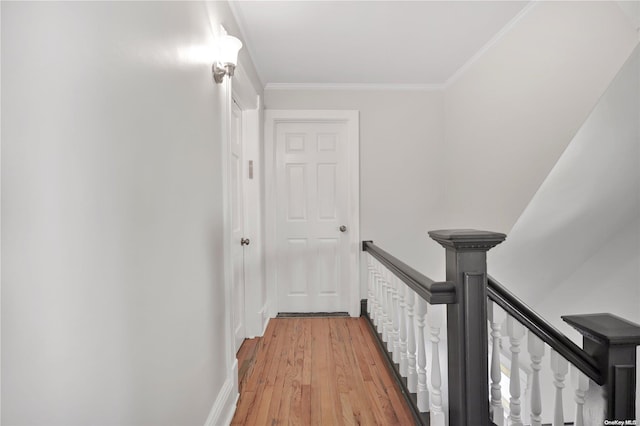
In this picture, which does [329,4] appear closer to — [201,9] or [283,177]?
[201,9]

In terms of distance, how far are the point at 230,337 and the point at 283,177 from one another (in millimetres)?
1882

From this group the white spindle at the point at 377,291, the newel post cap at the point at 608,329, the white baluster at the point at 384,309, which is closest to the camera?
the newel post cap at the point at 608,329

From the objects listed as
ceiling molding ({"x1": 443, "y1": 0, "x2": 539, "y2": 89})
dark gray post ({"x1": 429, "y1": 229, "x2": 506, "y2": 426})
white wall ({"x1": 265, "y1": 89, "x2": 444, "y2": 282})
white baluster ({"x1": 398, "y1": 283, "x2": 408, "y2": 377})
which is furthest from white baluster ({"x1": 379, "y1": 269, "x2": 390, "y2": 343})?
ceiling molding ({"x1": 443, "y1": 0, "x2": 539, "y2": 89})

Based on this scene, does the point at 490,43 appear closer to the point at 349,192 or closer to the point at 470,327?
the point at 349,192

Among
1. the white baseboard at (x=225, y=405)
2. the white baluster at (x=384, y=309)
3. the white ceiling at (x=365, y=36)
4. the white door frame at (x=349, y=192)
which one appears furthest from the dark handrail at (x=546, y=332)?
the white door frame at (x=349, y=192)

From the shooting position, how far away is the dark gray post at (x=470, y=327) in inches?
47.3

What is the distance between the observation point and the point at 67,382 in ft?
2.09

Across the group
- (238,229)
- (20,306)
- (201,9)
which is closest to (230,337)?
(238,229)

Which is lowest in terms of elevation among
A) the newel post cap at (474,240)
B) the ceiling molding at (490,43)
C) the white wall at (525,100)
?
the newel post cap at (474,240)

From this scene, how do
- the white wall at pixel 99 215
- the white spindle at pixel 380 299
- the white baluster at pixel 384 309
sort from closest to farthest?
the white wall at pixel 99 215, the white baluster at pixel 384 309, the white spindle at pixel 380 299

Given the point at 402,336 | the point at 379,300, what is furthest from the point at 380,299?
the point at 402,336

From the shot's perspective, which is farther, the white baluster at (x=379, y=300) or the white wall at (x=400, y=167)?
the white wall at (x=400, y=167)

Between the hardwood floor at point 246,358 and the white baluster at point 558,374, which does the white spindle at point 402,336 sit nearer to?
the white baluster at point 558,374

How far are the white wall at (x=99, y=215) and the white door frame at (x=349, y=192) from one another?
1926 millimetres
